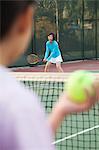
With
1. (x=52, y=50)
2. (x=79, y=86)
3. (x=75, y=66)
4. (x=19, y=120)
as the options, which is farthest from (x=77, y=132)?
(x=75, y=66)

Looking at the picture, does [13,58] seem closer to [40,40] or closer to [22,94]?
[22,94]

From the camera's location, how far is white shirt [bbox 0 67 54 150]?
2.50 ft

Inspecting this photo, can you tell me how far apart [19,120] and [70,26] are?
1476 centimetres

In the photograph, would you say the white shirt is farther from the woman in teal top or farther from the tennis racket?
the tennis racket

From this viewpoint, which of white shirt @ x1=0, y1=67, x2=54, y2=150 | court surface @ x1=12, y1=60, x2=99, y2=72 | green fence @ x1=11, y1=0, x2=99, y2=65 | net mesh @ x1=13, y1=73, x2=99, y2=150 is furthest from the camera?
green fence @ x1=11, y1=0, x2=99, y2=65

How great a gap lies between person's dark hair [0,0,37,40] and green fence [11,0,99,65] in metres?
13.3

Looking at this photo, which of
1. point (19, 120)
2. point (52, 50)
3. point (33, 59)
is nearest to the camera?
point (19, 120)

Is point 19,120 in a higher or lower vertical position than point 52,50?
higher

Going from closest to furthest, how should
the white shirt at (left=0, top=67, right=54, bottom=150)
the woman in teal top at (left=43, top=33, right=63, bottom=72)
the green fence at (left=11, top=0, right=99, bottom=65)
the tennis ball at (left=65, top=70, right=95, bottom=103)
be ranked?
the white shirt at (left=0, top=67, right=54, bottom=150) < the tennis ball at (left=65, top=70, right=95, bottom=103) < the woman in teal top at (left=43, top=33, right=63, bottom=72) < the green fence at (left=11, top=0, right=99, bottom=65)

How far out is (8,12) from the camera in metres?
0.78

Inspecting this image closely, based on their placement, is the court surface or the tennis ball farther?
the court surface

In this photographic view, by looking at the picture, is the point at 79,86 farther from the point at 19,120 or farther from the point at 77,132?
the point at 77,132

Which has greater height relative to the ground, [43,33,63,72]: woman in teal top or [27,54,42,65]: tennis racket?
[43,33,63,72]: woman in teal top

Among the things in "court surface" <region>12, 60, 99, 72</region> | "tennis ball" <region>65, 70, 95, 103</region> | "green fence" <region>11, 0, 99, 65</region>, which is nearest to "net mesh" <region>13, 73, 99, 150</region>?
"tennis ball" <region>65, 70, 95, 103</region>
